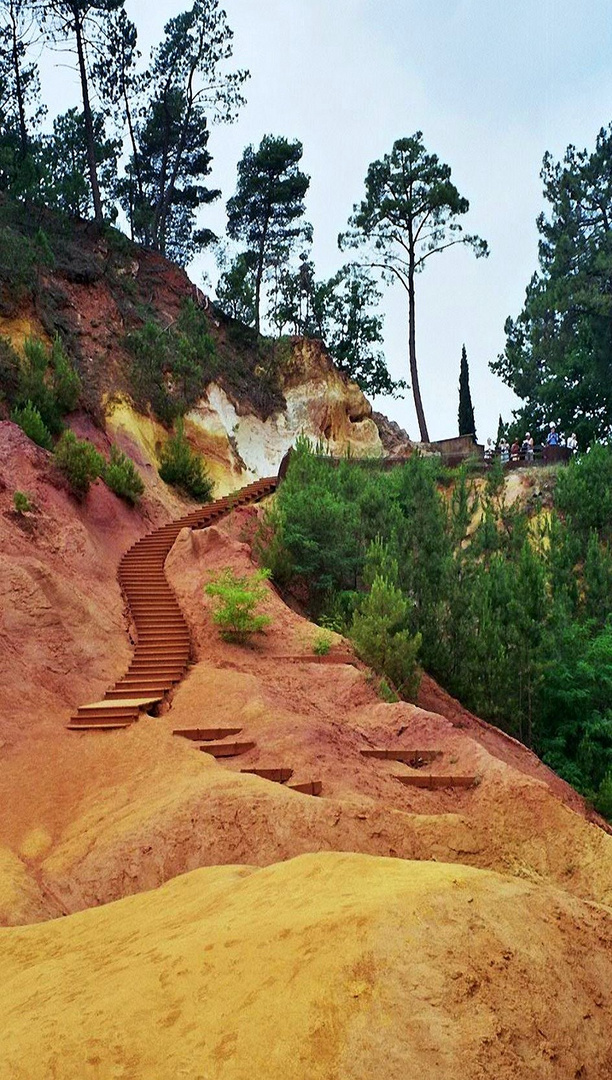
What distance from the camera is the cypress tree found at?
1572 inches

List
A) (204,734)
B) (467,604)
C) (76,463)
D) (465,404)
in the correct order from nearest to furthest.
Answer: (204,734)
(467,604)
(76,463)
(465,404)

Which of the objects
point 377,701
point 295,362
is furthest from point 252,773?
point 295,362

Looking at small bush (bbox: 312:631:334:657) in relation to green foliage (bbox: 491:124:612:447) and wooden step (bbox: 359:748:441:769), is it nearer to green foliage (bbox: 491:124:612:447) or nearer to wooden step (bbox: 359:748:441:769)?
wooden step (bbox: 359:748:441:769)

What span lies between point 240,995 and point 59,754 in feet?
19.7

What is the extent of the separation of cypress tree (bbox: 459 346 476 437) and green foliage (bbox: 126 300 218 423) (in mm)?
17033

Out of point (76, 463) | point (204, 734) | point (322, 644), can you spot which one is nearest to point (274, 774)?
point (204, 734)

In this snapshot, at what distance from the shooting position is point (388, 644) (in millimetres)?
11422

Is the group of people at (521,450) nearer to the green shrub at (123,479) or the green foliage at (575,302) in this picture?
the green foliage at (575,302)

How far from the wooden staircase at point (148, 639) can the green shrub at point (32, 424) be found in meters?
3.12

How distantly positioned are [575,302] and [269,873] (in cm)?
2810

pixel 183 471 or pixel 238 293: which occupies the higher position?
pixel 238 293

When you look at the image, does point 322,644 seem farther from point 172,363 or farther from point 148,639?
point 172,363

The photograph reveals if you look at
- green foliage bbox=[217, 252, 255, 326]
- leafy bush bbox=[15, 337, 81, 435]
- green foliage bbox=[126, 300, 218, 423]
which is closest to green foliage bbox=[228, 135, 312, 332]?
green foliage bbox=[217, 252, 255, 326]

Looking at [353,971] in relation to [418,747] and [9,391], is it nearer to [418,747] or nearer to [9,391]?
[418,747]
